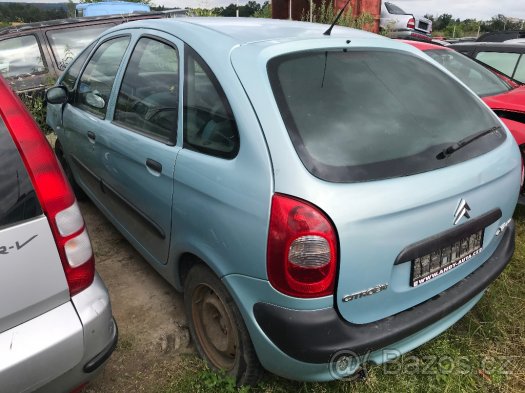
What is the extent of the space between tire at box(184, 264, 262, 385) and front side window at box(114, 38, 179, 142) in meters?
0.72

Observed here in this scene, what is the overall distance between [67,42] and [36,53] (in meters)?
0.43

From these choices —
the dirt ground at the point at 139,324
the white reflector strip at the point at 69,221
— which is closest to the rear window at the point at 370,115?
the white reflector strip at the point at 69,221

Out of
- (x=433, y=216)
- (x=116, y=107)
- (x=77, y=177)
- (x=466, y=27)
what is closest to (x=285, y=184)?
(x=433, y=216)

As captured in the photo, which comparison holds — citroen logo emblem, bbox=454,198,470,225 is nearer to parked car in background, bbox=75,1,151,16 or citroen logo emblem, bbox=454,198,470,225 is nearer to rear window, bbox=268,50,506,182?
rear window, bbox=268,50,506,182

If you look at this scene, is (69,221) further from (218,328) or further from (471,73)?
(471,73)

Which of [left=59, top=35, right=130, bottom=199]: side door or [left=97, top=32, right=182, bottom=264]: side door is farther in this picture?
[left=59, top=35, right=130, bottom=199]: side door

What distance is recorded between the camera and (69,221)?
5.21 ft

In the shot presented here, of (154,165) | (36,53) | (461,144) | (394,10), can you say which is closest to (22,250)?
(154,165)

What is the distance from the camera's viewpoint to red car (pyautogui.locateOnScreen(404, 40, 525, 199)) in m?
3.62

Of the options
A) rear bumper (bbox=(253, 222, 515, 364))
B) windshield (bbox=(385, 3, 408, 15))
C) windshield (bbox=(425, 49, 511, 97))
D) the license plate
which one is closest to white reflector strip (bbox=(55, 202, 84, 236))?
rear bumper (bbox=(253, 222, 515, 364))

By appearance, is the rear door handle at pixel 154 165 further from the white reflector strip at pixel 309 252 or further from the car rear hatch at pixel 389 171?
the white reflector strip at pixel 309 252

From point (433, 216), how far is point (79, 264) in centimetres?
135

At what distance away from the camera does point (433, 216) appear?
1.74 meters

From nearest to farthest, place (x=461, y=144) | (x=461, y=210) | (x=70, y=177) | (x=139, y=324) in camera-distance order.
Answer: (x=461, y=210), (x=461, y=144), (x=139, y=324), (x=70, y=177)
